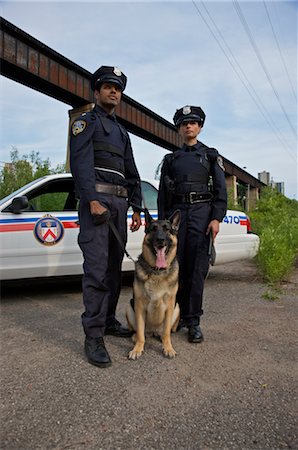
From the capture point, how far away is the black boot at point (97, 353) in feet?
8.16

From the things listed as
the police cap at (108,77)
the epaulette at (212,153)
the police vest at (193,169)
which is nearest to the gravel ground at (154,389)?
the police vest at (193,169)

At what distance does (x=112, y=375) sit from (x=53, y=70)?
8445 millimetres

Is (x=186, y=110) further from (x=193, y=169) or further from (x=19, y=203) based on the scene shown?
(x=19, y=203)

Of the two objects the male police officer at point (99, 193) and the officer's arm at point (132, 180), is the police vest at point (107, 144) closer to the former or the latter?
the male police officer at point (99, 193)

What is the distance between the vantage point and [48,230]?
437 centimetres

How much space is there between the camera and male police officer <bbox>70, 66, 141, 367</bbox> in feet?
8.38

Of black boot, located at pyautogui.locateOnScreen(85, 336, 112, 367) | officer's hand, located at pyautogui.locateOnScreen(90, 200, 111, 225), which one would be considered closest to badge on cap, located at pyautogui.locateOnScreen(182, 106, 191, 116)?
officer's hand, located at pyautogui.locateOnScreen(90, 200, 111, 225)

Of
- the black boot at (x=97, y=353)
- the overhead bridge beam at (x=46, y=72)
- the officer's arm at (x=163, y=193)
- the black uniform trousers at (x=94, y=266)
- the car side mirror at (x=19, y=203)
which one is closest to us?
the black boot at (x=97, y=353)

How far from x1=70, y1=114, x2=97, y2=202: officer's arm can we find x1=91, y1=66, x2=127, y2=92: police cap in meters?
0.34

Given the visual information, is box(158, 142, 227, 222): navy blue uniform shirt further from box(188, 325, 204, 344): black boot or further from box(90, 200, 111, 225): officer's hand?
box(188, 325, 204, 344): black boot

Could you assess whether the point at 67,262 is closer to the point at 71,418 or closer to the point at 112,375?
the point at 112,375

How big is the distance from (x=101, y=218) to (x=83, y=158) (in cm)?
46

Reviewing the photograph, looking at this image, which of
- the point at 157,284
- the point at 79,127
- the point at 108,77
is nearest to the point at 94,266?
the point at 157,284

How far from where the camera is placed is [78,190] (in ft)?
8.45
